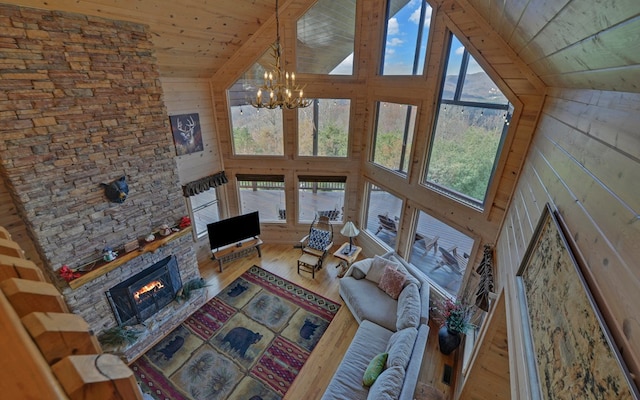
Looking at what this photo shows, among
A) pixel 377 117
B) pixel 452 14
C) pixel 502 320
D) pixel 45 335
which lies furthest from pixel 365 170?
pixel 45 335

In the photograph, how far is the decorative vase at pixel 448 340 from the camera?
425 cm

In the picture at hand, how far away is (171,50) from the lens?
4.52m

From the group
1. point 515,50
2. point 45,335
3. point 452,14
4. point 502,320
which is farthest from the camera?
point 452,14

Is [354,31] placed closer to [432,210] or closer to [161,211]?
[432,210]

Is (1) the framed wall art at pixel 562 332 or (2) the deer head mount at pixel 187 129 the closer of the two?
(1) the framed wall art at pixel 562 332

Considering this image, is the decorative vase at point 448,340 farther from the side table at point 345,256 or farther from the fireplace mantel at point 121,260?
the fireplace mantel at point 121,260

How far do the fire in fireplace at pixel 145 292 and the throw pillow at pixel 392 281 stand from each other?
385 centimetres

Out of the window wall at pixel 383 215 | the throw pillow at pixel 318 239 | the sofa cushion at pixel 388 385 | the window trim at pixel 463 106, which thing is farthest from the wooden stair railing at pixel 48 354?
the throw pillow at pixel 318 239

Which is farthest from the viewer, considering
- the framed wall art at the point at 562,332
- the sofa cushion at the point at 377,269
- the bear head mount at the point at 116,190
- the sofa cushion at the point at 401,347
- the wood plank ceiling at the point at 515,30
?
the sofa cushion at the point at 377,269

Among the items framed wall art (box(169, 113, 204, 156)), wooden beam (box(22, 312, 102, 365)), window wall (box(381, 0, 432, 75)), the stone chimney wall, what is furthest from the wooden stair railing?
framed wall art (box(169, 113, 204, 156))

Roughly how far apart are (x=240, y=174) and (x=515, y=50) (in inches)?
217

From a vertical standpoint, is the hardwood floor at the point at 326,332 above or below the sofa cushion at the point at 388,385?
below

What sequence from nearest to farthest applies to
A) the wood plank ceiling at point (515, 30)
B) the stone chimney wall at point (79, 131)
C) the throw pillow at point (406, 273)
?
the wood plank ceiling at point (515, 30)
the stone chimney wall at point (79, 131)
the throw pillow at point (406, 273)

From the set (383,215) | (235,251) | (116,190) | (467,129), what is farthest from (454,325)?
(116,190)
